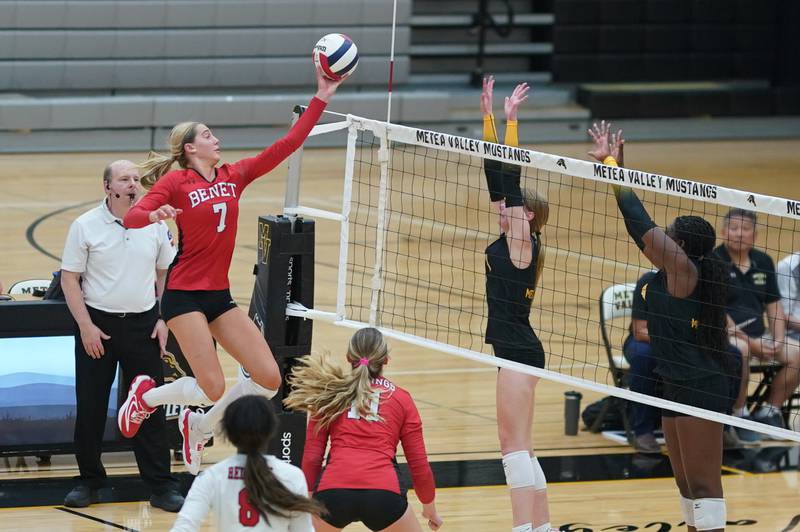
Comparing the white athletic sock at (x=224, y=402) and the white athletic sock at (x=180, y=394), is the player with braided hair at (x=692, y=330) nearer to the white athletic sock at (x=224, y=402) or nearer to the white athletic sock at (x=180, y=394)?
the white athletic sock at (x=224, y=402)

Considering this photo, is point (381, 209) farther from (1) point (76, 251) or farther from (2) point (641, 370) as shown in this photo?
(2) point (641, 370)

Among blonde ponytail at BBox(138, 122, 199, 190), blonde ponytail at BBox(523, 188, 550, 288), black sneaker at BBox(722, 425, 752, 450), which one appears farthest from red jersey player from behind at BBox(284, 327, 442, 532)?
black sneaker at BBox(722, 425, 752, 450)

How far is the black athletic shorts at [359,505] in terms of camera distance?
531 cm

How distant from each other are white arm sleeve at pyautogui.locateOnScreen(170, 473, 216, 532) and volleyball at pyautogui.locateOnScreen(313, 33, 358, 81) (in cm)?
273

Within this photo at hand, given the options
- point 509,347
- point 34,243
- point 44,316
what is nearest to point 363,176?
point 34,243

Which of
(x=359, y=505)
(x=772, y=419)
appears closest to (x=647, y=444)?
(x=772, y=419)

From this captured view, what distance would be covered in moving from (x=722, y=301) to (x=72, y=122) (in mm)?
14309

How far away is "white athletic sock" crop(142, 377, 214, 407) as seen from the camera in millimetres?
6691

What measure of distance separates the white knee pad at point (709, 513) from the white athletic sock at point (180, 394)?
247 cm

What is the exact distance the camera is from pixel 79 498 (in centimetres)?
714

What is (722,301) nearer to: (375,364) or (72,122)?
(375,364)

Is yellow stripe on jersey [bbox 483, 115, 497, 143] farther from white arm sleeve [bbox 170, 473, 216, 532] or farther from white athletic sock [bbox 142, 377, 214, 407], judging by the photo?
white arm sleeve [bbox 170, 473, 216, 532]

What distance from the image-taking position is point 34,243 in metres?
13.4

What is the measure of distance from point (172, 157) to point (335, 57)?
97 centimetres
